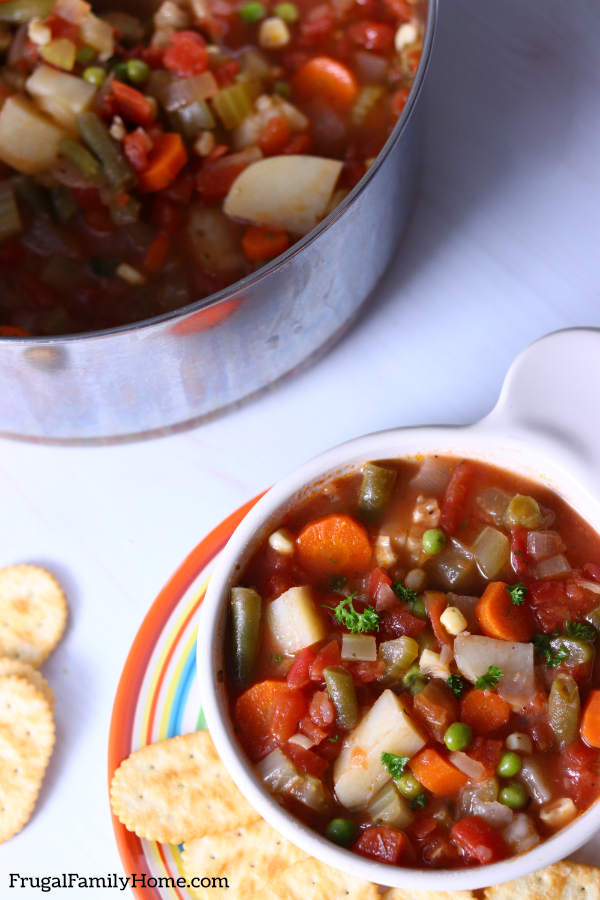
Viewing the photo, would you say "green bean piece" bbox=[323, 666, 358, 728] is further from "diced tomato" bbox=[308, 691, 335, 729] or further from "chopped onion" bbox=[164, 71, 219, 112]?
"chopped onion" bbox=[164, 71, 219, 112]

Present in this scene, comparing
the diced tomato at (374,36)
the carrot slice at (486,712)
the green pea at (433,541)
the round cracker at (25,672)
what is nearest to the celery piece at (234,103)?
the diced tomato at (374,36)

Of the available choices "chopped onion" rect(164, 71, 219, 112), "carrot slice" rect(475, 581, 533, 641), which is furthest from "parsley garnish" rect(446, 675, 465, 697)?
"chopped onion" rect(164, 71, 219, 112)

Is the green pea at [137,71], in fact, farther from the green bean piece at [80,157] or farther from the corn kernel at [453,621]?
the corn kernel at [453,621]

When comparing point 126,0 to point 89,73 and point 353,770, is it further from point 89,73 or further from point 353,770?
point 353,770

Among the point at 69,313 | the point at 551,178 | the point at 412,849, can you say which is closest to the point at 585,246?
the point at 551,178

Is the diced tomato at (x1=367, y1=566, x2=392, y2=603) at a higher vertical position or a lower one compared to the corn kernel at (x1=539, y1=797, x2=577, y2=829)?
higher

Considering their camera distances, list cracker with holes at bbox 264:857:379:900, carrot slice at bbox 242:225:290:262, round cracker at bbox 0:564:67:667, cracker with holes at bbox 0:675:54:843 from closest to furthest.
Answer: cracker with holes at bbox 264:857:379:900, cracker with holes at bbox 0:675:54:843, round cracker at bbox 0:564:67:667, carrot slice at bbox 242:225:290:262

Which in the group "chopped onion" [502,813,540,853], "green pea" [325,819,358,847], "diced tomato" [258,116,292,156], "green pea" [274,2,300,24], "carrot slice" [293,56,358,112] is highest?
"green pea" [274,2,300,24]
